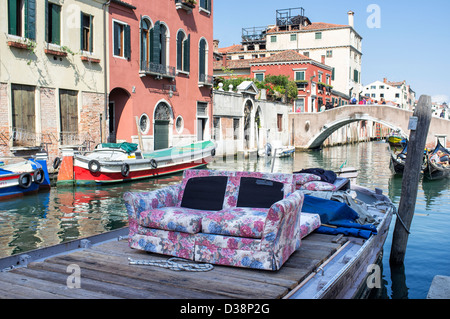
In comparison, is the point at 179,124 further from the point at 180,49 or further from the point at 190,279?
the point at 190,279

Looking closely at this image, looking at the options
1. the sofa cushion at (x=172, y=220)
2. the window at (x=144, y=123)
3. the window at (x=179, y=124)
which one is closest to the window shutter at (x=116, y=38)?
the window at (x=144, y=123)

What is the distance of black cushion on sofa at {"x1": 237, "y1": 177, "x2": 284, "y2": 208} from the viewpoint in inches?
157

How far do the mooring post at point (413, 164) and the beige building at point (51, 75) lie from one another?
9.12 meters

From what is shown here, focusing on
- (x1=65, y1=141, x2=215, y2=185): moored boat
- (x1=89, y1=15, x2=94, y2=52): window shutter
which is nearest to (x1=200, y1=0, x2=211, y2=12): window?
(x1=89, y1=15, x2=94, y2=52): window shutter

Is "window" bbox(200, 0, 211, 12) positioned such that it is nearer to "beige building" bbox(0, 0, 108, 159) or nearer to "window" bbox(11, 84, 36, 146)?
"beige building" bbox(0, 0, 108, 159)

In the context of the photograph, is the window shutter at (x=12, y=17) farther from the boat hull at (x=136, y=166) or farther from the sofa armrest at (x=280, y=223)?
the sofa armrest at (x=280, y=223)

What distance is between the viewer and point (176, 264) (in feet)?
11.1

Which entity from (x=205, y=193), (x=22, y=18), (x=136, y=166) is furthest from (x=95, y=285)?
(x=22, y=18)

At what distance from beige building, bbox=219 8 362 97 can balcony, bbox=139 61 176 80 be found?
23239 millimetres

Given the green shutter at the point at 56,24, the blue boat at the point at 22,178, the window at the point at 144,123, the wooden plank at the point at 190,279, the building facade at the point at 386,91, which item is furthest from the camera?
the building facade at the point at 386,91

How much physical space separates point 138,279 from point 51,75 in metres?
10.2

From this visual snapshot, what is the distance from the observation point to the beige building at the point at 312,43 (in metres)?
38.1

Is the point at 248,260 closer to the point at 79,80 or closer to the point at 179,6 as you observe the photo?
the point at 79,80
